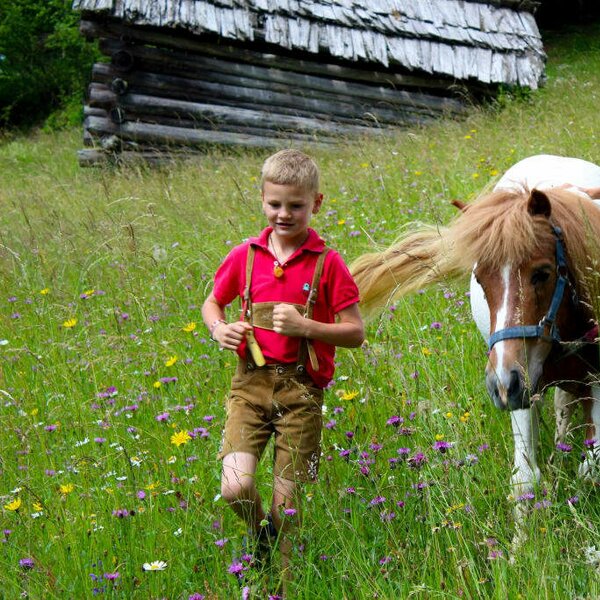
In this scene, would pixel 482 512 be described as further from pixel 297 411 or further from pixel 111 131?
pixel 111 131

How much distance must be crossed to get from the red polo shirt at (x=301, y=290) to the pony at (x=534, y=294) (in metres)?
0.46

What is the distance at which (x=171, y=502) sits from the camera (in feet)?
10.6

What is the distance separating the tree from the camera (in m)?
23.2

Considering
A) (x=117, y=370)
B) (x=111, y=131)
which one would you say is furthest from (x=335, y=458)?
(x=111, y=131)

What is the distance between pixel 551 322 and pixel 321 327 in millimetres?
763

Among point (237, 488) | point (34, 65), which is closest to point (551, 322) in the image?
point (237, 488)

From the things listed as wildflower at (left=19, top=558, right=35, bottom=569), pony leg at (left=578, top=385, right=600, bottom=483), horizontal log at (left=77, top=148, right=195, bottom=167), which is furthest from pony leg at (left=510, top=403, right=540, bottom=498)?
horizontal log at (left=77, top=148, right=195, bottom=167)

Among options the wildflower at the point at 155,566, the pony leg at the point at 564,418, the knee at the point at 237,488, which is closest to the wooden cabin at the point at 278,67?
the pony leg at the point at 564,418

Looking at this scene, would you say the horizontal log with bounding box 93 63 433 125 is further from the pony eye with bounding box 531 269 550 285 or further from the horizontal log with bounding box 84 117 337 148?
the pony eye with bounding box 531 269 550 285

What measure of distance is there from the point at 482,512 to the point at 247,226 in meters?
4.04

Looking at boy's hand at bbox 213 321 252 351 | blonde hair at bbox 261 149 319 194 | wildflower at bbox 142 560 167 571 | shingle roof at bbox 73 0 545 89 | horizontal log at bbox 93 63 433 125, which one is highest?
shingle roof at bbox 73 0 545 89

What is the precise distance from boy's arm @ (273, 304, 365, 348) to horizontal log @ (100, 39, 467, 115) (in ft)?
30.2

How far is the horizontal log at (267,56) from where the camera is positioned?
11.6 m

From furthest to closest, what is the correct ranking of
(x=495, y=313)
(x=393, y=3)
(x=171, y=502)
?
(x=393, y=3)
(x=171, y=502)
(x=495, y=313)
